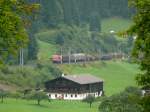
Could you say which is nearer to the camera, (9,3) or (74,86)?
(9,3)

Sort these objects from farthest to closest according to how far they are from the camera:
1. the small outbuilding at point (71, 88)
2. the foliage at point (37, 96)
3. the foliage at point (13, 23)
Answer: the small outbuilding at point (71, 88)
the foliage at point (37, 96)
the foliage at point (13, 23)

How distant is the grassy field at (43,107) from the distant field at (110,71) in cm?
2134

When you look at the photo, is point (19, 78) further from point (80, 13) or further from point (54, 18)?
point (80, 13)

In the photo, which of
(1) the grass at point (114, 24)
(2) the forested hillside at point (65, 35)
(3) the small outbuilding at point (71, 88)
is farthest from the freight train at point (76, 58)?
(1) the grass at point (114, 24)

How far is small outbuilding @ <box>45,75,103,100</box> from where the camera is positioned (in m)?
80.1

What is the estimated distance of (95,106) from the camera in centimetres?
6500

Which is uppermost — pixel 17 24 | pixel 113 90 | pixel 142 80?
pixel 17 24

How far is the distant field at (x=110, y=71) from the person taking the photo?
90.8m

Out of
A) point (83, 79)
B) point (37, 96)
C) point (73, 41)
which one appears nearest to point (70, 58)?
point (73, 41)

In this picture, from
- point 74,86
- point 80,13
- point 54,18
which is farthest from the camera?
point 80,13

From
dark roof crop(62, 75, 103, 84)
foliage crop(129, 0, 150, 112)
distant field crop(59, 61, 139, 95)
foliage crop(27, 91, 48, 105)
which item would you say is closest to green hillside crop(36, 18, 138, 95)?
distant field crop(59, 61, 139, 95)

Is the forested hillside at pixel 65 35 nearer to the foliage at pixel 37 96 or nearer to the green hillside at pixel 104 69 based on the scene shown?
the green hillside at pixel 104 69

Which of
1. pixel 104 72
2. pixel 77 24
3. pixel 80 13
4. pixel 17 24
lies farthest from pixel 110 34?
pixel 17 24

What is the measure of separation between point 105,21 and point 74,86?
84.5 meters
